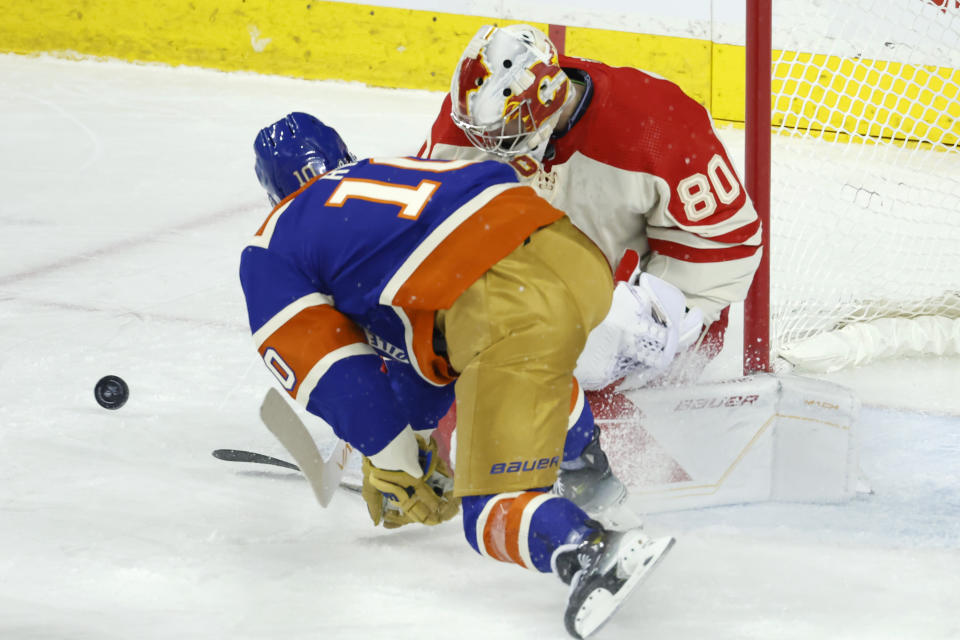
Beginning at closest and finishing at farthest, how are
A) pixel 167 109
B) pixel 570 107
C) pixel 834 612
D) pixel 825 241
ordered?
pixel 834 612 → pixel 570 107 → pixel 825 241 → pixel 167 109

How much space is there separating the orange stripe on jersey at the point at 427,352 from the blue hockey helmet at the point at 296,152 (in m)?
0.44

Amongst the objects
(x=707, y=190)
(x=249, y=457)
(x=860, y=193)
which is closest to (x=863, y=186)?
(x=860, y=193)

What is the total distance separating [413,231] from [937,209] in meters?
2.36

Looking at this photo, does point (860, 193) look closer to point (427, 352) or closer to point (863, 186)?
point (863, 186)

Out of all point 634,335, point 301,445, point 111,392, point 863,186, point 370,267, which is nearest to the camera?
point 370,267

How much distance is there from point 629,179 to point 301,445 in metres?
0.80

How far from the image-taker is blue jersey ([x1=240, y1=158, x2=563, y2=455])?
1422 mm

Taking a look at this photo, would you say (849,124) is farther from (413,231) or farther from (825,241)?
(413,231)

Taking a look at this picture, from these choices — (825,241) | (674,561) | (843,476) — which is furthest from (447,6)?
(674,561)

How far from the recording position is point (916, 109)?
3764mm

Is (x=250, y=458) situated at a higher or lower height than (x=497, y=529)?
lower

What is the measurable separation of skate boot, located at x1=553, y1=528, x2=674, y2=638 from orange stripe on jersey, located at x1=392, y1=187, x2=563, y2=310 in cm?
34

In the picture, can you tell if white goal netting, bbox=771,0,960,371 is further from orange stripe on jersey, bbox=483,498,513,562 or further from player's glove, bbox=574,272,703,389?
orange stripe on jersey, bbox=483,498,513,562

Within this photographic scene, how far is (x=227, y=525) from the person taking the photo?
1825mm
